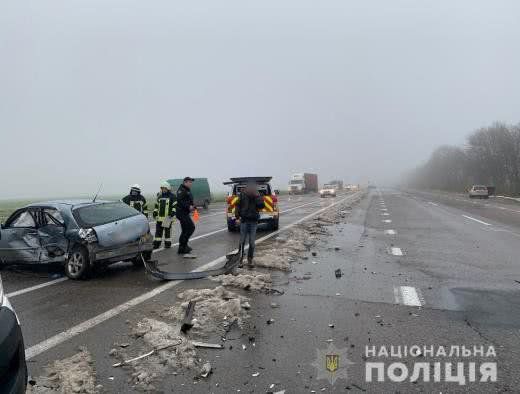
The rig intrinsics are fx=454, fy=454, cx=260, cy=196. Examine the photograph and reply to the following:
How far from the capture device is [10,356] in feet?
10.2

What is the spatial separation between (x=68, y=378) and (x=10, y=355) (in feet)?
4.07

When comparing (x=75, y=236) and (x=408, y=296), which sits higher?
(x=75, y=236)

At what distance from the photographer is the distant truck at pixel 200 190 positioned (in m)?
35.5

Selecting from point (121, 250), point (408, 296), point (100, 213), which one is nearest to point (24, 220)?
point (100, 213)

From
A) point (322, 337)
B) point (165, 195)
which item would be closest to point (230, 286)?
point (322, 337)

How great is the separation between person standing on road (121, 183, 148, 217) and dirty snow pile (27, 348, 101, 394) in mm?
8108

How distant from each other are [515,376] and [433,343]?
0.94m

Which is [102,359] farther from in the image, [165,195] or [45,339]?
[165,195]

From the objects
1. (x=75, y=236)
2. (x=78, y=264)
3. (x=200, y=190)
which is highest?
(x=200, y=190)

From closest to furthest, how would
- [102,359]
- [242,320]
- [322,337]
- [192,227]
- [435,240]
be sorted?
[102,359] → [322,337] → [242,320] → [192,227] → [435,240]

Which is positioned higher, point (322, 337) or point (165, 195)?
point (165, 195)

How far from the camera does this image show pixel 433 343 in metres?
4.94

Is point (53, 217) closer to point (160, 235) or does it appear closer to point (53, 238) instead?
point (53, 238)

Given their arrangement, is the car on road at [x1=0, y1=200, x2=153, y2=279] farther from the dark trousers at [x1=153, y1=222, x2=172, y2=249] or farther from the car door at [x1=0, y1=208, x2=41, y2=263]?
the dark trousers at [x1=153, y1=222, x2=172, y2=249]
